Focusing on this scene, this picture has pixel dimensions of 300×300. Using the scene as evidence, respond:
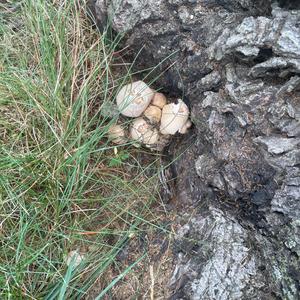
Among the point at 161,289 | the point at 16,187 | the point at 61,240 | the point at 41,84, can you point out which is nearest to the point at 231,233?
the point at 161,289

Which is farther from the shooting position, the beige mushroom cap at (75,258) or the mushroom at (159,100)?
the mushroom at (159,100)

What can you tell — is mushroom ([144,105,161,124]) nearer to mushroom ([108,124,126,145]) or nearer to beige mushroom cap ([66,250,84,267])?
mushroom ([108,124,126,145])

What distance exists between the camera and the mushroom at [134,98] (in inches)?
96.7

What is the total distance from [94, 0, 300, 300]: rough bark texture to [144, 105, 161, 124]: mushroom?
0.59 feet

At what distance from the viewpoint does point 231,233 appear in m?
2.06

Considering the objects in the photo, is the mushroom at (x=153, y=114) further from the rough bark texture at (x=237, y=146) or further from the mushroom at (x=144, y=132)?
the rough bark texture at (x=237, y=146)

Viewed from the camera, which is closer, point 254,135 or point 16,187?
point 254,135

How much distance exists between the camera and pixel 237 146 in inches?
83.4

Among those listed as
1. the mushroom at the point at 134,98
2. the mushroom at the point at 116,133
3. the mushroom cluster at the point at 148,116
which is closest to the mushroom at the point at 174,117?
the mushroom cluster at the point at 148,116

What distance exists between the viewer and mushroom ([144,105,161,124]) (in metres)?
2.51

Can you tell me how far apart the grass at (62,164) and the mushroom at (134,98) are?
0.27 feet

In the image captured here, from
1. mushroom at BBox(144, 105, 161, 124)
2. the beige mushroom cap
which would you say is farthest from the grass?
mushroom at BBox(144, 105, 161, 124)

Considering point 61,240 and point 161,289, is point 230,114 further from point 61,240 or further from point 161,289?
point 61,240

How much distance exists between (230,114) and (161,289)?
867 mm
